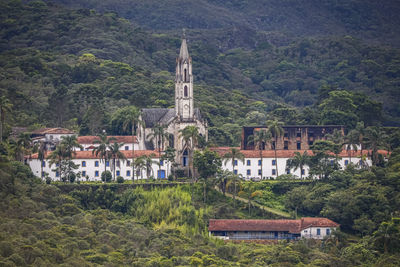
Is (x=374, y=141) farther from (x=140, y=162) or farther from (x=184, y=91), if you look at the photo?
(x=140, y=162)

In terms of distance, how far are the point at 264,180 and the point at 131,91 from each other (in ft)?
146

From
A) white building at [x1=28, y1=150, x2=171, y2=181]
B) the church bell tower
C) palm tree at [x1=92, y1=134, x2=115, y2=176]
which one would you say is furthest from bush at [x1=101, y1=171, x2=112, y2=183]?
the church bell tower

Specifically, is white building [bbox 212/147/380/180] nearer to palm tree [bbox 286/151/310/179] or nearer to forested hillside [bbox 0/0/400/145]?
palm tree [bbox 286/151/310/179]

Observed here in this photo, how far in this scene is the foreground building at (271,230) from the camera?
269 feet

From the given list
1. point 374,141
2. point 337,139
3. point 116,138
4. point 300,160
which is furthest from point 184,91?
point 374,141

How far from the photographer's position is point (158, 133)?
95.5m

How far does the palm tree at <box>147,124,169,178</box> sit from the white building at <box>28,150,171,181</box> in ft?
6.02

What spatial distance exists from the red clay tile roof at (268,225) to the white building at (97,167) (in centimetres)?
1261

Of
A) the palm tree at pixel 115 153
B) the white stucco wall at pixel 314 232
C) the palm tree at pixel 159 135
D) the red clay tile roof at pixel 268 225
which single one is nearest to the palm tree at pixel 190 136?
the palm tree at pixel 159 135

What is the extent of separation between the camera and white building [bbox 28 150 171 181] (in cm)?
9231

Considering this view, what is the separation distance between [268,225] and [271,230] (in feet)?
2.45

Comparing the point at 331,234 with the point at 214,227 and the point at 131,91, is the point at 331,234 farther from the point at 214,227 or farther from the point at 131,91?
the point at 131,91

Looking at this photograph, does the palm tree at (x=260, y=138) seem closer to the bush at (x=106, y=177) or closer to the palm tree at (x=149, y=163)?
the palm tree at (x=149, y=163)

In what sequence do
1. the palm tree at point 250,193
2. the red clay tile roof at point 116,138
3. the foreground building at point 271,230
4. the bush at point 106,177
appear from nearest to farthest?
1. the foreground building at point 271,230
2. the palm tree at point 250,193
3. the bush at point 106,177
4. the red clay tile roof at point 116,138
